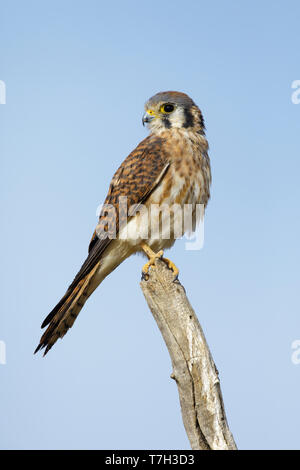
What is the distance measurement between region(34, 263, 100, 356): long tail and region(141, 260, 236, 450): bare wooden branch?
80 centimetres

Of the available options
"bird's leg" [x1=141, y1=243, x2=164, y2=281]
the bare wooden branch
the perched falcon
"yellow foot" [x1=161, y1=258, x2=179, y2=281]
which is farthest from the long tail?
the bare wooden branch

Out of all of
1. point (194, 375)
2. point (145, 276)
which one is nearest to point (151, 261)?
point (145, 276)

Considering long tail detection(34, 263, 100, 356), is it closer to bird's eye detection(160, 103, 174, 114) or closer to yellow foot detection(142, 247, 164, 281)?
yellow foot detection(142, 247, 164, 281)

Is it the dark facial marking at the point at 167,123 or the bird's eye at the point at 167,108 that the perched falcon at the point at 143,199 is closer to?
the dark facial marking at the point at 167,123

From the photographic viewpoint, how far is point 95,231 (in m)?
4.66

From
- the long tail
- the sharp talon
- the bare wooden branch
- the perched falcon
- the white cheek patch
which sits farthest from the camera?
the white cheek patch

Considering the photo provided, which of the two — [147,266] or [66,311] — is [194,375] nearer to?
[147,266]

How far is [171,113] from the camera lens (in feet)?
16.4

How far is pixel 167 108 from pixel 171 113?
7cm

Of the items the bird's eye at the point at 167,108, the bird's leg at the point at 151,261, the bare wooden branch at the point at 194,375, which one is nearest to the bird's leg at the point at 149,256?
the bird's leg at the point at 151,261

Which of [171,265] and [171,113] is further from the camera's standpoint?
[171,113]

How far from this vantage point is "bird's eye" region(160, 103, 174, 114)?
5.00 metres

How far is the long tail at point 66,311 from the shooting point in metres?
4.10

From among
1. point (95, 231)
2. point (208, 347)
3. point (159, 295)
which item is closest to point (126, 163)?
point (95, 231)
